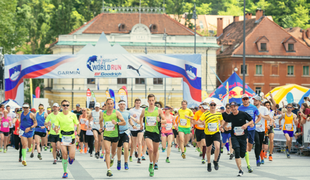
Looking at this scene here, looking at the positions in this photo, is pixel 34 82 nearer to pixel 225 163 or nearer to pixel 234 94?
pixel 234 94

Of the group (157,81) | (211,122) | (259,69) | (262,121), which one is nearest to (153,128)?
(211,122)

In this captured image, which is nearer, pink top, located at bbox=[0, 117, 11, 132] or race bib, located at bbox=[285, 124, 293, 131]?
race bib, located at bbox=[285, 124, 293, 131]

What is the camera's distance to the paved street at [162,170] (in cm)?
1309

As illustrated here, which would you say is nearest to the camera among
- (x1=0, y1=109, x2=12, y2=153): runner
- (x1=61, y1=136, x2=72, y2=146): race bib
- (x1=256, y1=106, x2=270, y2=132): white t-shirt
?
(x1=61, y1=136, x2=72, y2=146): race bib

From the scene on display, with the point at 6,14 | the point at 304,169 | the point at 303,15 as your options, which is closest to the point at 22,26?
the point at 6,14

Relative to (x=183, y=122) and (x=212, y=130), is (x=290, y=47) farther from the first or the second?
(x=212, y=130)

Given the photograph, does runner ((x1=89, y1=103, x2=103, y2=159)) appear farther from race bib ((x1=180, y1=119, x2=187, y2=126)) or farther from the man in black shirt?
the man in black shirt

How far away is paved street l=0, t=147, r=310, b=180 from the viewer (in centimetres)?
1309

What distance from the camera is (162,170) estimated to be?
47.4ft

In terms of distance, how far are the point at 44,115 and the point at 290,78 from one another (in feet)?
166

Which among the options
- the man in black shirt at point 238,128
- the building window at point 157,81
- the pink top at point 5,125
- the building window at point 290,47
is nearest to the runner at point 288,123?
the man in black shirt at point 238,128

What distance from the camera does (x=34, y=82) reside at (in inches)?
2630

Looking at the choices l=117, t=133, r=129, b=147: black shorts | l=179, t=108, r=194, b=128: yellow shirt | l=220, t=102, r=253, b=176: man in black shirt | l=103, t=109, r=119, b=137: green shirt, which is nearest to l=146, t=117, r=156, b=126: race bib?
l=117, t=133, r=129, b=147: black shorts

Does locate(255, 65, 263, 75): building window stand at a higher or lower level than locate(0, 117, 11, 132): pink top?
higher
